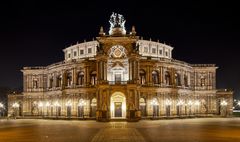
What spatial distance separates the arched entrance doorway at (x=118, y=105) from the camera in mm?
85500

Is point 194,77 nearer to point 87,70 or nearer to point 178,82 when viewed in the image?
point 178,82

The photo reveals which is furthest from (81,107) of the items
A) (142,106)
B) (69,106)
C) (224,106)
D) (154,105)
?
(224,106)

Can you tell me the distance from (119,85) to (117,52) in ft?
26.1

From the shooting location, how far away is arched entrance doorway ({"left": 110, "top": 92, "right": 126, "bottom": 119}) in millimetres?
85500

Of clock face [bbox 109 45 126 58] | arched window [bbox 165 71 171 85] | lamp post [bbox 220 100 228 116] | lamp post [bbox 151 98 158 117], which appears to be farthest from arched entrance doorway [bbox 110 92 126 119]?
lamp post [bbox 220 100 228 116]

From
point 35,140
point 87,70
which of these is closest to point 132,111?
point 87,70

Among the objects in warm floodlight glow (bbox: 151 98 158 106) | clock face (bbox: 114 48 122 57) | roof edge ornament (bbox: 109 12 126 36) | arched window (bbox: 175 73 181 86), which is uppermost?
roof edge ornament (bbox: 109 12 126 36)

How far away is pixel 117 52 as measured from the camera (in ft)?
283

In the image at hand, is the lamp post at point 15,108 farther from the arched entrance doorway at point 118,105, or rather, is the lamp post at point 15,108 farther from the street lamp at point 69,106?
the arched entrance doorway at point 118,105

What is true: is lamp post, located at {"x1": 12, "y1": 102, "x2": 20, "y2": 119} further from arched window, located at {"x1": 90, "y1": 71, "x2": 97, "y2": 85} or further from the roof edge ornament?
the roof edge ornament

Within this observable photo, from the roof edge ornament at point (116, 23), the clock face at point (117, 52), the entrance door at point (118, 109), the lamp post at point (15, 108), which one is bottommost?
the lamp post at point (15, 108)

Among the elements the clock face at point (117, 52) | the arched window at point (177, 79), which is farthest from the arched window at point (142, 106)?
the arched window at point (177, 79)

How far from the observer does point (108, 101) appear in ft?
272

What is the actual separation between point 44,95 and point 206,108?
147 ft
